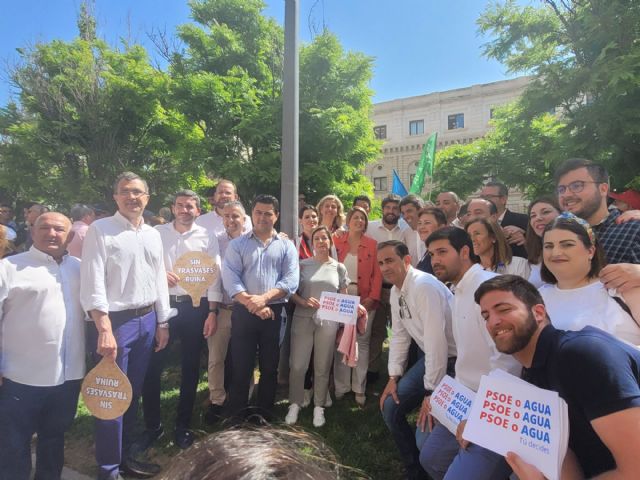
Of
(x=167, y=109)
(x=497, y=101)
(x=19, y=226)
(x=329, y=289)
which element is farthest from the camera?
(x=497, y=101)

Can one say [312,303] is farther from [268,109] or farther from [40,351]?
[268,109]

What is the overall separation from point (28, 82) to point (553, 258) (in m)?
17.2

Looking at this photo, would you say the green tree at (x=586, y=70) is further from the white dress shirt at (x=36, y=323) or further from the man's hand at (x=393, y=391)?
the white dress shirt at (x=36, y=323)

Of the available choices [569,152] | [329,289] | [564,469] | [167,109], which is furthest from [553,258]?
[167,109]

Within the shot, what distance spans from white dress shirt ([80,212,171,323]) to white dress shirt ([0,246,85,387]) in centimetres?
20

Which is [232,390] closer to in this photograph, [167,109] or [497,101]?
[167,109]

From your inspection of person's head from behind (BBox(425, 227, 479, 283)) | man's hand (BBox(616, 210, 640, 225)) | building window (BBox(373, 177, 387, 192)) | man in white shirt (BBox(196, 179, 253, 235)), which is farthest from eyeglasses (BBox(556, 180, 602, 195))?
building window (BBox(373, 177, 387, 192))

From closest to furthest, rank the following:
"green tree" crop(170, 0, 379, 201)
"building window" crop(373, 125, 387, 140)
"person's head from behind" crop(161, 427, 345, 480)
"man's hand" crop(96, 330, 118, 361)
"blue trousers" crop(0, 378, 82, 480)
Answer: "person's head from behind" crop(161, 427, 345, 480), "blue trousers" crop(0, 378, 82, 480), "man's hand" crop(96, 330, 118, 361), "green tree" crop(170, 0, 379, 201), "building window" crop(373, 125, 387, 140)

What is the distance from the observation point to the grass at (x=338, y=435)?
3.44m

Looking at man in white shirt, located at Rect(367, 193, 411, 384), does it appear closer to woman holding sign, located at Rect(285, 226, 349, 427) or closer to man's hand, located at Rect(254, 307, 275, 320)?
woman holding sign, located at Rect(285, 226, 349, 427)

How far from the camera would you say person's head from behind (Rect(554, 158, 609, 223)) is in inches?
111

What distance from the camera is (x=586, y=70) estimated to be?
29.4 ft

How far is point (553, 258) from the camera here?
89.7 inches

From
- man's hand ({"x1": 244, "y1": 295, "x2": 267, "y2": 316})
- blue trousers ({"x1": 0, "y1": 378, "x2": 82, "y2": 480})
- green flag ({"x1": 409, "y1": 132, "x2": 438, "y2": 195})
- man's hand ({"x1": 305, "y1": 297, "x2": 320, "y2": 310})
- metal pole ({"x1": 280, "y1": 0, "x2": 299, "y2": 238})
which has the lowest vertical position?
blue trousers ({"x1": 0, "y1": 378, "x2": 82, "y2": 480})
